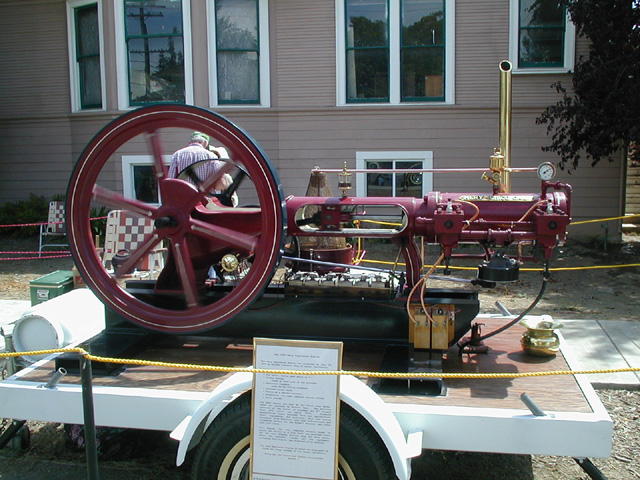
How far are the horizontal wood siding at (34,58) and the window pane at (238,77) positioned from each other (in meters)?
2.72

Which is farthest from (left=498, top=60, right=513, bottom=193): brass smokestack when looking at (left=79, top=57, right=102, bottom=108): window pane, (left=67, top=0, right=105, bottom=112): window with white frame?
(left=79, top=57, right=102, bottom=108): window pane

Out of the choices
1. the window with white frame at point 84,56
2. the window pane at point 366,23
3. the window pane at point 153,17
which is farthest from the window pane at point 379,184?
the window with white frame at point 84,56

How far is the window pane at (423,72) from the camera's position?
882 cm

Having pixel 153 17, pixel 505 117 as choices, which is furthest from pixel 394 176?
pixel 505 117

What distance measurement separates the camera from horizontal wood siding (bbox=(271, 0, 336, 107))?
350 inches

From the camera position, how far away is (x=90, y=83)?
32.4ft

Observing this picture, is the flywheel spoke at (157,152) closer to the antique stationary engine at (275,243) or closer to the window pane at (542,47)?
the antique stationary engine at (275,243)

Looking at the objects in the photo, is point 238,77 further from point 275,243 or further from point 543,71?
point 275,243

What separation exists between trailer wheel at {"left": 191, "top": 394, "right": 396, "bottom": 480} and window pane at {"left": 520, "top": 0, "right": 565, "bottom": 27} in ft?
25.8

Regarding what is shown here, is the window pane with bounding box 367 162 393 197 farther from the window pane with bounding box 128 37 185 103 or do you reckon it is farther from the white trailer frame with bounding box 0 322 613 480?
the white trailer frame with bounding box 0 322 613 480

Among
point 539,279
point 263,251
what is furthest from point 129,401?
point 539,279

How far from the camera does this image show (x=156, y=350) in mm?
3102

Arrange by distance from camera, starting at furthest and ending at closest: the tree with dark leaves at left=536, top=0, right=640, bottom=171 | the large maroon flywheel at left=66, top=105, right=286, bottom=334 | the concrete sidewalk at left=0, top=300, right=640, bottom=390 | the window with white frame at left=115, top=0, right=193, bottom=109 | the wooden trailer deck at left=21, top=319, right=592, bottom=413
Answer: the window with white frame at left=115, top=0, right=193, bottom=109, the tree with dark leaves at left=536, top=0, right=640, bottom=171, the concrete sidewalk at left=0, top=300, right=640, bottom=390, the large maroon flywheel at left=66, top=105, right=286, bottom=334, the wooden trailer deck at left=21, top=319, right=592, bottom=413

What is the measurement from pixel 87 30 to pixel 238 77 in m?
2.71
